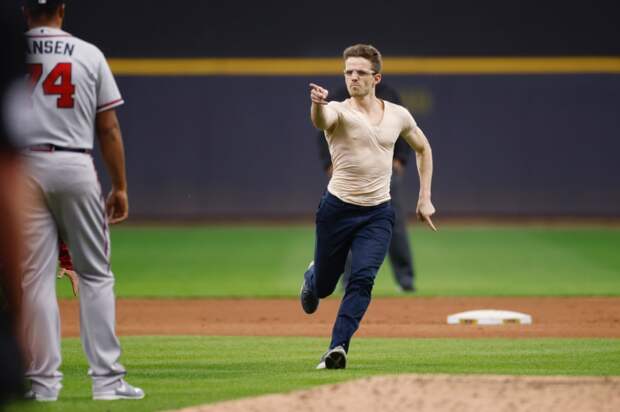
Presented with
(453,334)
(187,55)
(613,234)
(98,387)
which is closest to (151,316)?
(453,334)

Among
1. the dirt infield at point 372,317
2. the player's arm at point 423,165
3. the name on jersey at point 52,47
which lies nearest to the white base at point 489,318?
the dirt infield at point 372,317

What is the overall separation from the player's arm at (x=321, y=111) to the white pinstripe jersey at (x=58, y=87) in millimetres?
1545

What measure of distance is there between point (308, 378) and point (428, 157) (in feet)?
6.00

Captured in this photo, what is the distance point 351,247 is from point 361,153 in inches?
23.7

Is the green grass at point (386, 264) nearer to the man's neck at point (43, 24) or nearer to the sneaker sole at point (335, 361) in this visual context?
the sneaker sole at point (335, 361)

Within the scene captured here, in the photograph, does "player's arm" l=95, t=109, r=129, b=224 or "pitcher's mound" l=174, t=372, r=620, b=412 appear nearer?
"pitcher's mound" l=174, t=372, r=620, b=412

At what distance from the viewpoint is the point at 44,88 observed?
235 inches

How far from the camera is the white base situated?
433 inches

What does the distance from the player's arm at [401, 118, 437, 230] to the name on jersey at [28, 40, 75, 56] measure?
2.63 metres

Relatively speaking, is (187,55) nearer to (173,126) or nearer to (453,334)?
(173,126)

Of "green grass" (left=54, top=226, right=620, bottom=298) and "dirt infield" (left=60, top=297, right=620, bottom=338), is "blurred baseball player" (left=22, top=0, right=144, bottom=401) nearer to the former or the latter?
"dirt infield" (left=60, top=297, right=620, bottom=338)

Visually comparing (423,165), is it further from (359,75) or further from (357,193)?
(359,75)

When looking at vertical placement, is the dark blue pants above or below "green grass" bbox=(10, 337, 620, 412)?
above

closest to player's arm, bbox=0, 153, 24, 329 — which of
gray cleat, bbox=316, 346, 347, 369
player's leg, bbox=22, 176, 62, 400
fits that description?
player's leg, bbox=22, 176, 62, 400
